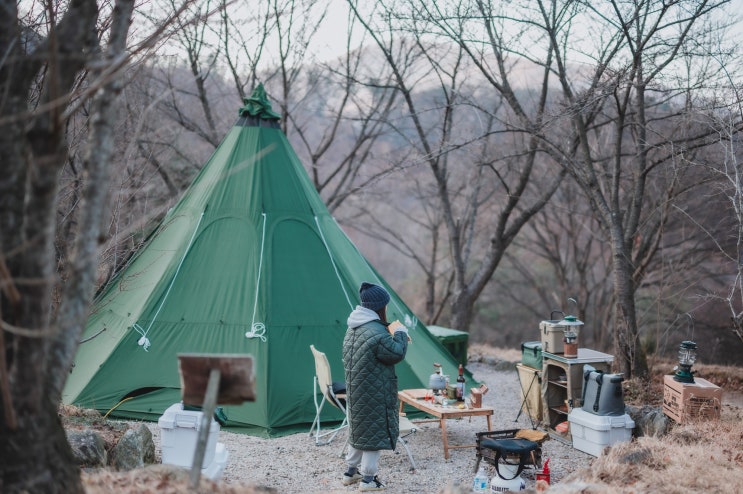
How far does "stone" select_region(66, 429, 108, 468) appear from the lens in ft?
16.5

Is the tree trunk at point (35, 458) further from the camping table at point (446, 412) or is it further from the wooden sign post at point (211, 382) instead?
the camping table at point (446, 412)

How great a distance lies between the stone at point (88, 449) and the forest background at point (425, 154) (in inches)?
45.4

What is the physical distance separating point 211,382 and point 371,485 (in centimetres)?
235

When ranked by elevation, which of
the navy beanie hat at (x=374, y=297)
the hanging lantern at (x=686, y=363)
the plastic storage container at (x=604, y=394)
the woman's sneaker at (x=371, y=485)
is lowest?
the woman's sneaker at (x=371, y=485)

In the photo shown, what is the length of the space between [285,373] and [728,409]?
4671mm

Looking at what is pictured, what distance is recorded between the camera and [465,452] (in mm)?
6438

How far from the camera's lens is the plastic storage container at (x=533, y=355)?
744cm

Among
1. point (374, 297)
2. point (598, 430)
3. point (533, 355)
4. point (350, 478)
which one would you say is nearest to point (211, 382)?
point (374, 297)

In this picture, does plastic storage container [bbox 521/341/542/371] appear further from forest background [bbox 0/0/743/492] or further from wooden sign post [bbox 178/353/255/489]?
wooden sign post [bbox 178/353/255/489]

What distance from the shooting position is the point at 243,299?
7535 millimetres

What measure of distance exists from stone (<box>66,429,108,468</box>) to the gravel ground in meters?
0.87

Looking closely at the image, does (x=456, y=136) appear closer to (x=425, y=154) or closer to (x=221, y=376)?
(x=425, y=154)

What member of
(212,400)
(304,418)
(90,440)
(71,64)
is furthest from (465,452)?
(71,64)

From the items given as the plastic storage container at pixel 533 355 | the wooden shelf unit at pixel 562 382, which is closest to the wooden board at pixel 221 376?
the wooden shelf unit at pixel 562 382
